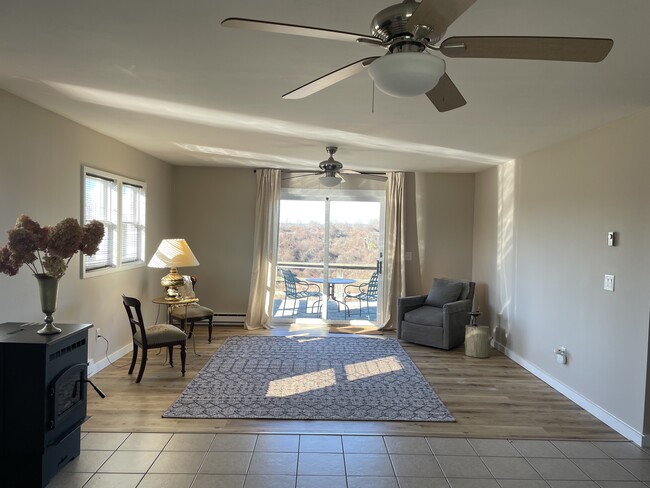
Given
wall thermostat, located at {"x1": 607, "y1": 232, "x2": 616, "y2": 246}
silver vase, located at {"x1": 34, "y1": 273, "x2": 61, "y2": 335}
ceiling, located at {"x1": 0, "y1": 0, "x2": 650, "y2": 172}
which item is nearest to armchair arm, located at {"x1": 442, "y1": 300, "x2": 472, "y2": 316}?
ceiling, located at {"x1": 0, "y1": 0, "x2": 650, "y2": 172}

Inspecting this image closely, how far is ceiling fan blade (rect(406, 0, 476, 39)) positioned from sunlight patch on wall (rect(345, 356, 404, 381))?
11.7 ft

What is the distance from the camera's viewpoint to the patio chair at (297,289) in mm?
6871

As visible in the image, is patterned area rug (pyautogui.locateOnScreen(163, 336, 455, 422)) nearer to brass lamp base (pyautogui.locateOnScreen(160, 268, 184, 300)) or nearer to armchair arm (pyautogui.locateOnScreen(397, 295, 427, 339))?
armchair arm (pyautogui.locateOnScreen(397, 295, 427, 339))

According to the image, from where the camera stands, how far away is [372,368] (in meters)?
4.73

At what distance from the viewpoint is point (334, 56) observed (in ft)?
7.68

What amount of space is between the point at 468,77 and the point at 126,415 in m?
3.53

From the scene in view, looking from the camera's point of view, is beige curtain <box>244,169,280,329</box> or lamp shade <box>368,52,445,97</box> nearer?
lamp shade <box>368,52,445,97</box>

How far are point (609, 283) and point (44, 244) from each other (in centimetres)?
417

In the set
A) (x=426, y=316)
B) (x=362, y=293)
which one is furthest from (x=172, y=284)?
(x=426, y=316)

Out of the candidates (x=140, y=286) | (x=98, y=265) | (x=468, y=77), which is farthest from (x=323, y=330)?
(x=468, y=77)

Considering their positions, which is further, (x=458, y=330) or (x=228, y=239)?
(x=228, y=239)

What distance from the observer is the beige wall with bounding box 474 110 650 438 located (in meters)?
3.24

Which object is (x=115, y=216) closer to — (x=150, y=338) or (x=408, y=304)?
(x=150, y=338)

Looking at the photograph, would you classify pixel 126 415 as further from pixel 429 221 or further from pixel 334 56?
pixel 429 221
